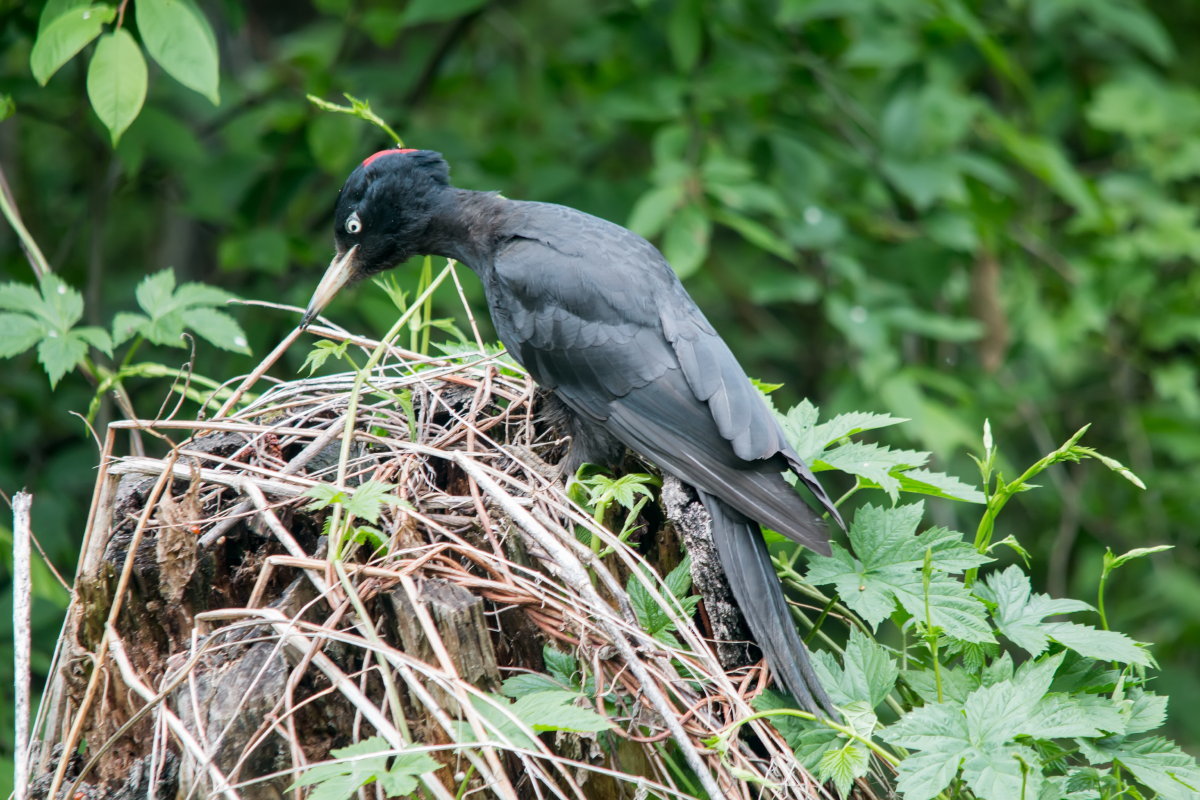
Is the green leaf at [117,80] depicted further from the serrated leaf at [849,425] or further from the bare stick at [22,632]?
the serrated leaf at [849,425]

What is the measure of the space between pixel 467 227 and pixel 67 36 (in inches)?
51.1

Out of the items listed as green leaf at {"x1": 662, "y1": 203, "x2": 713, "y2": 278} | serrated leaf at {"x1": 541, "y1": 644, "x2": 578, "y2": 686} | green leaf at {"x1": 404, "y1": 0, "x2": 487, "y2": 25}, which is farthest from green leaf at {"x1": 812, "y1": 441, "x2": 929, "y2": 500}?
green leaf at {"x1": 404, "y1": 0, "x2": 487, "y2": 25}

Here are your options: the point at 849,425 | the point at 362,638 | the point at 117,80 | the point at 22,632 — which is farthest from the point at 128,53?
the point at 849,425

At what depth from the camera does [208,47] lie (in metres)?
2.53

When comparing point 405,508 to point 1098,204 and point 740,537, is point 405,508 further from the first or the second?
point 1098,204

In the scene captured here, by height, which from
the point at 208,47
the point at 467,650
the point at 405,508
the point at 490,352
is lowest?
the point at 490,352

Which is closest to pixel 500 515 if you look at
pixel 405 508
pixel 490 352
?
pixel 405 508

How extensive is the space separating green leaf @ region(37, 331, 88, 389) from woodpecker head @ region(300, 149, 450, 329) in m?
0.94

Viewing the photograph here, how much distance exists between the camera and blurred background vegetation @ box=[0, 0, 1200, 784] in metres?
4.12

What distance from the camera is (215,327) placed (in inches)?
104

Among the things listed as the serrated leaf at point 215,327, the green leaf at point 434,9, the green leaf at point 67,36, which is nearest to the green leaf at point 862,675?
the serrated leaf at point 215,327

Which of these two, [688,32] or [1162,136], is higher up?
[688,32]

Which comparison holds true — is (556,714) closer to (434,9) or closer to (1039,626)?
(1039,626)

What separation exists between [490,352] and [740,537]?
1060 mm
